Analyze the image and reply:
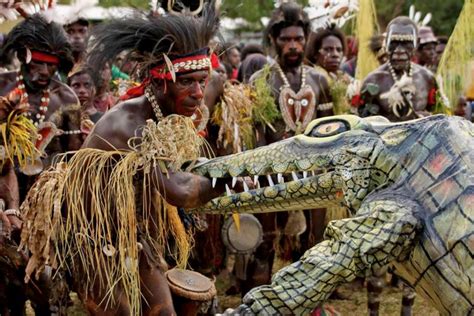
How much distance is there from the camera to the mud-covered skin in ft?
8.09

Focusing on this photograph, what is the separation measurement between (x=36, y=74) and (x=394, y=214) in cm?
439

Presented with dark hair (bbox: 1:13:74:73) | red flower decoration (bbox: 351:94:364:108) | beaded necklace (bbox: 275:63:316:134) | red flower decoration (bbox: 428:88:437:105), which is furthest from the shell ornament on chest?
dark hair (bbox: 1:13:74:73)

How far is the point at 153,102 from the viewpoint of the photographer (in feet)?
A: 13.6

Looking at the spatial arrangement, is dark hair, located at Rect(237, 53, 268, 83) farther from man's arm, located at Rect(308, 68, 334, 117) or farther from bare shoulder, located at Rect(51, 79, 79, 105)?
bare shoulder, located at Rect(51, 79, 79, 105)

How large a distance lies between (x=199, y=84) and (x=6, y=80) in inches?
96.1

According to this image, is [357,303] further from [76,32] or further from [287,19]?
[76,32]

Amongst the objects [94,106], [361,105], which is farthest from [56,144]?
[361,105]

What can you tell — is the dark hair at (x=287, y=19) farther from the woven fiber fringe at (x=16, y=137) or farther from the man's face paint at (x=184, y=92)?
the man's face paint at (x=184, y=92)

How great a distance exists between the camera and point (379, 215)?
8.20 ft

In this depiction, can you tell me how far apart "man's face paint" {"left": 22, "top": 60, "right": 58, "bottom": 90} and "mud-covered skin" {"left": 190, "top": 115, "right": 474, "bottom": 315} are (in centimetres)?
395

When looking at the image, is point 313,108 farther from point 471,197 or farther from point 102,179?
point 471,197

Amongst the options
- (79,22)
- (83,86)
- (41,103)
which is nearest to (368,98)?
(83,86)

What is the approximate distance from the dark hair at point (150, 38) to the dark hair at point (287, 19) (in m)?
3.04

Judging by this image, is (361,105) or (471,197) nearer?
(471,197)
